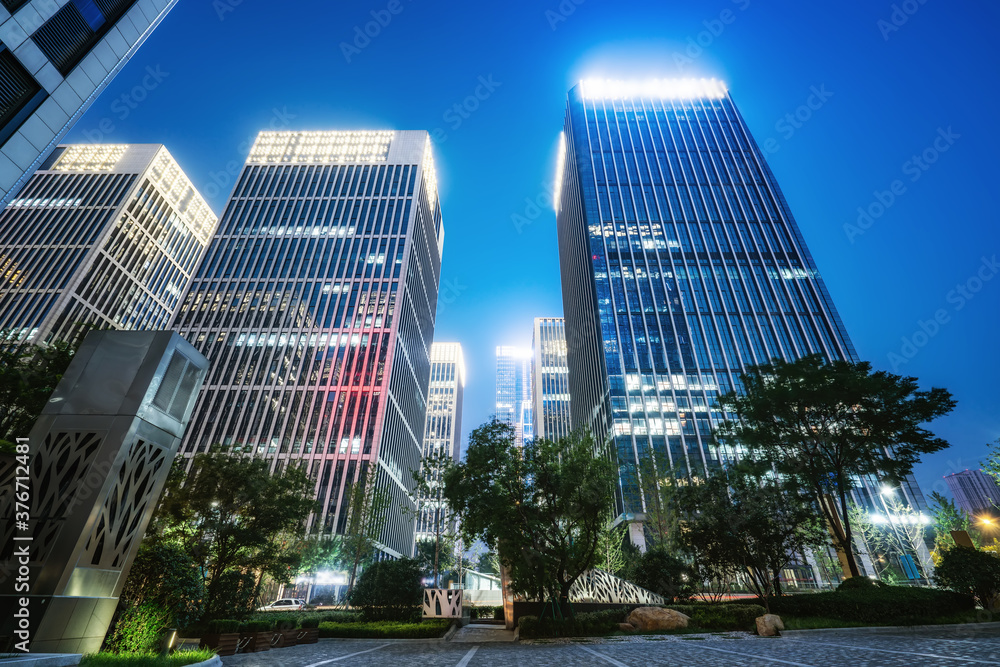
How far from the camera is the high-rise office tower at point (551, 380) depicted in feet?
415

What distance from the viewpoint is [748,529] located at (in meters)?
22.1

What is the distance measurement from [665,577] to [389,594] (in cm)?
1529

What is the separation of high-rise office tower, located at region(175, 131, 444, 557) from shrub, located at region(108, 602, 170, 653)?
44.1m

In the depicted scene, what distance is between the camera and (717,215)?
83.2 meters

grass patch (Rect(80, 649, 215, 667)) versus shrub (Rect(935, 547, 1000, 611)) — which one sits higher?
shrub (Rect(935, 547, 1000, 611))

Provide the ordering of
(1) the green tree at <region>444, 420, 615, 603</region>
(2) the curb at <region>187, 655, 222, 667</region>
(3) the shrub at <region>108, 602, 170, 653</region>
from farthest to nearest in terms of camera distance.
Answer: (1) the green tree at <region>444, 420, 615, 603</region> < (3) the shrub at <region>108, 602, 170, 653</region> < (2) the curb at <region>187, 655, 222, 667</region>

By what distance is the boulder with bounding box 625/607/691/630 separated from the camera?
1697 centimetres

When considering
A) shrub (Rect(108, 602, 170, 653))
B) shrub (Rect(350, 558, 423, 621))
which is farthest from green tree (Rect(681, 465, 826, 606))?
shrub (Rect(108, 602, 170, 653))

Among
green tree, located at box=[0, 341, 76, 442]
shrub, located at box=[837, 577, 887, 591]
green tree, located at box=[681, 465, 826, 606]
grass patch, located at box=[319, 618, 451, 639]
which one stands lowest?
grass patch, located at box=[319, 618, 451, 639]

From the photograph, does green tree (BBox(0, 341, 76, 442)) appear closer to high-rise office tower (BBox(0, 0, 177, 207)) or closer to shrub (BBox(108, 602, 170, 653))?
high-rise office tower (BBox(0, 0, 177, 207))

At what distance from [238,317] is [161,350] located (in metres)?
71.3

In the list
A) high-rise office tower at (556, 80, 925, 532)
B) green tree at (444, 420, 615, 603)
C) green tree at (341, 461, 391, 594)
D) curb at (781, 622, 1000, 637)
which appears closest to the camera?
curb at (781, 622, 1000, 637)

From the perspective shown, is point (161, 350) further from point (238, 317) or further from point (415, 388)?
point (415, 388)

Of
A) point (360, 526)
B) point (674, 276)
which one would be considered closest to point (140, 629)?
point (360, 526)
